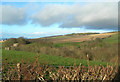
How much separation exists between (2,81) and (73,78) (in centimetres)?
194

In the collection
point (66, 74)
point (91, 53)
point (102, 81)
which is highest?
point (66, 74)

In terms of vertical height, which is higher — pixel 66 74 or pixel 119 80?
pixel 66 74

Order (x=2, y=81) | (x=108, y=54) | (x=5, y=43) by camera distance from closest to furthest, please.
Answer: (x=2, y=81) < (x=108, y=54) < (x=5, y=43)

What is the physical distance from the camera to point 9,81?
139 inches

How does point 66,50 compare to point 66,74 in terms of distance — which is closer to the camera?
point 66,74

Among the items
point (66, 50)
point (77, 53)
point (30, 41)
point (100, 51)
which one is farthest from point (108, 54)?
point (30, 41)

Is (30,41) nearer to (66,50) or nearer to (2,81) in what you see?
(66,50)

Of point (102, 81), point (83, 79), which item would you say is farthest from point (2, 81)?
point (102, 81)

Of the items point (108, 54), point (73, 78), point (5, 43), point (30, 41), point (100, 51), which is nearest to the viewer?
point (73, 78)

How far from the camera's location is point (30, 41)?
93.6 feet

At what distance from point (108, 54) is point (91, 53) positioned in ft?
11.0

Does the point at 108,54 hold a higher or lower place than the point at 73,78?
lower

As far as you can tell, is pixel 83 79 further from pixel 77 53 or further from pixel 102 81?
pixel 77 53

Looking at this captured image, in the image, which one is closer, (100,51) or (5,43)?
(100,51)
